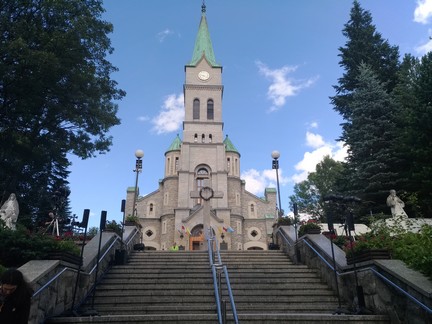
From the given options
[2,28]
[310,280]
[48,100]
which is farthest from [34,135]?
[310,280]

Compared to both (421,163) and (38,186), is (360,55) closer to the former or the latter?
(421,163)

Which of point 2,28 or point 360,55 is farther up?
point 360,55

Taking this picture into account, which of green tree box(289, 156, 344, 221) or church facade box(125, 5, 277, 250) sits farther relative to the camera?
green tree box(289, 156, 344, 221)

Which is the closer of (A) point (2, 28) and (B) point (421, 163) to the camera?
(A) point (2, 28)

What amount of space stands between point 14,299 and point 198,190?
33.6 m

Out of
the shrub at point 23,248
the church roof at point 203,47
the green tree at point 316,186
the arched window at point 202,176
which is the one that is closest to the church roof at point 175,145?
the arched window at point 202,176

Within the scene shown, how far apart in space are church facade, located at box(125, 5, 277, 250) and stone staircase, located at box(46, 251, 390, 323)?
22.3m

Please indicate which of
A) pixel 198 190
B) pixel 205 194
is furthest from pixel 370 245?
pixel 198 190

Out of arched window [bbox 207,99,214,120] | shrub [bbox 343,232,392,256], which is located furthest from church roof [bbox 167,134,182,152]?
shrub [bbox 343,232,392,256]

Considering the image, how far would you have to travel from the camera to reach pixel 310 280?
9055 millimetres

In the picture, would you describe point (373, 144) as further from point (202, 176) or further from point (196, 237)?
point (202, 176)

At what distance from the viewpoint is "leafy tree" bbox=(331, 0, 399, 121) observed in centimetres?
2655

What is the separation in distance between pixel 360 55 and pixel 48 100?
22906 millimetres

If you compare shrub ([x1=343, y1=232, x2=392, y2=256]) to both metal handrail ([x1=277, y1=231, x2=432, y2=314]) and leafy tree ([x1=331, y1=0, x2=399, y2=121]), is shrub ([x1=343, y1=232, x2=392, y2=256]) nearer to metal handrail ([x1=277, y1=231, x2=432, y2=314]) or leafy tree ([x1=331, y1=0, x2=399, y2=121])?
metal handrail ([x1=277, y1=231, x2=432, y2=314])
